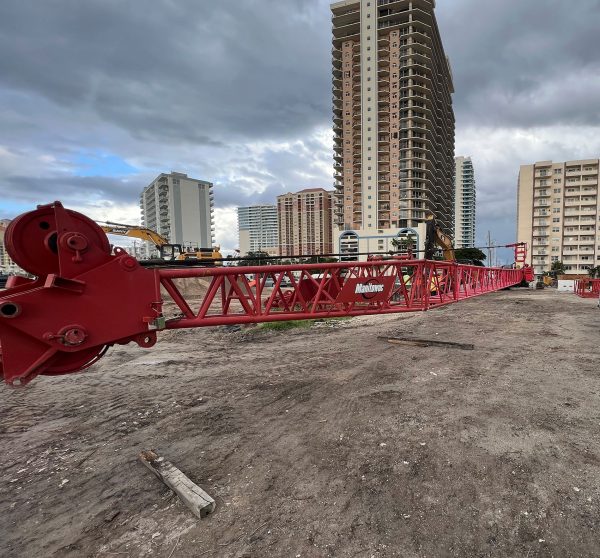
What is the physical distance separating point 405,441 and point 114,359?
26.0ft

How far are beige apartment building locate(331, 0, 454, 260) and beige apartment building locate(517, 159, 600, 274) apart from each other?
109ft

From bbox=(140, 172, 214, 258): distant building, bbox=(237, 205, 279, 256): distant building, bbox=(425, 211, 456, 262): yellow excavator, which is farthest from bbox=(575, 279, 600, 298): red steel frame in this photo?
bbox=(237, 205, 279, 256): distant building

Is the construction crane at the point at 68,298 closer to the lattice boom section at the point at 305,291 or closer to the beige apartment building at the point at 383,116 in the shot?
the lattice boom section at the point at 305,291

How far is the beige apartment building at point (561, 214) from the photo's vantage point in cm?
9269

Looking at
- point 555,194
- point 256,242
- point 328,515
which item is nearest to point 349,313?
point 328,515

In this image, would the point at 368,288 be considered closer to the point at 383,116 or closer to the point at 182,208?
the point at 383,116

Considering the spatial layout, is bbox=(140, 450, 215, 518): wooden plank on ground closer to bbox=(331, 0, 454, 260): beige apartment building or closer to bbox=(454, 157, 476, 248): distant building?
bbox=(331, 0, 454, 260): beige apartment building

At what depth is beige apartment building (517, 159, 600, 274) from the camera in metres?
92.7

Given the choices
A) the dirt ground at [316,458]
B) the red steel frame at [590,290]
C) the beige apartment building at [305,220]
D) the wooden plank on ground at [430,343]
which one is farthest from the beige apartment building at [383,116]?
the dirt ground at [316,458]

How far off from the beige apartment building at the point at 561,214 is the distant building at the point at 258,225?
105 meters

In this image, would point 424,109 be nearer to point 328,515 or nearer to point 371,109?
point 371,109

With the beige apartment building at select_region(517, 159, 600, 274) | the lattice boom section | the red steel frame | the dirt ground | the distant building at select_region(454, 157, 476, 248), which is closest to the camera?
the dirt ground

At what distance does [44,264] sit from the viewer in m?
3.32

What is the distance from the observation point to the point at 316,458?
410cm
